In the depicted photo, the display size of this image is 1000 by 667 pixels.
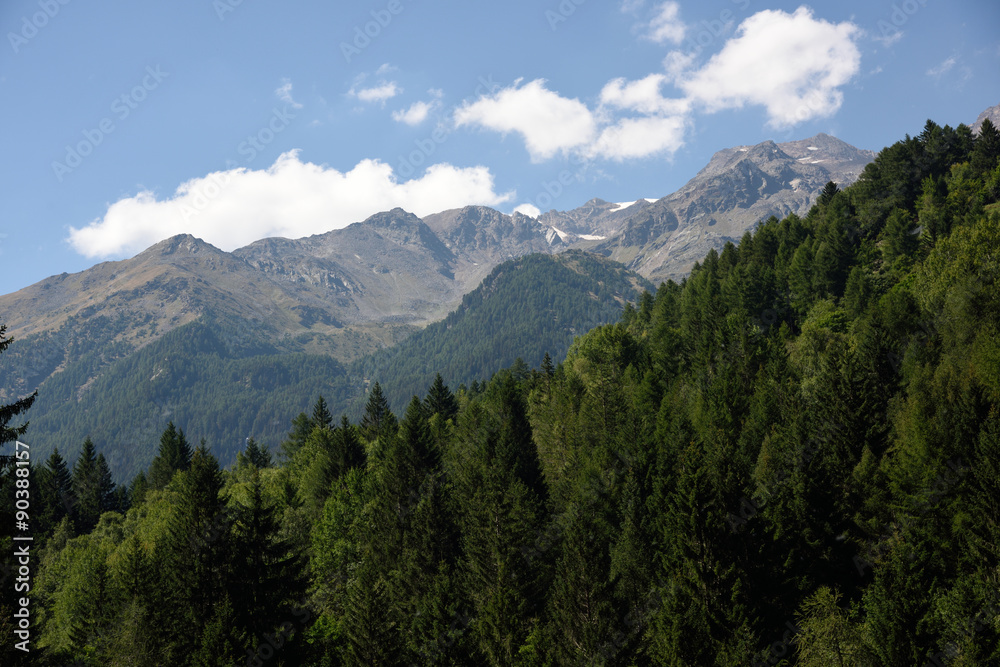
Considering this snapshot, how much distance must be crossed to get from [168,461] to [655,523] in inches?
3317

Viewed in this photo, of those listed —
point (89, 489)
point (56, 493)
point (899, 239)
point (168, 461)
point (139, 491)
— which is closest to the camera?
point (899, 239)

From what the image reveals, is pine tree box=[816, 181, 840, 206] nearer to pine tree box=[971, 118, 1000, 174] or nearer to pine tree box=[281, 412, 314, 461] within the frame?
pine tree box=[971, 118, 1000, 174]

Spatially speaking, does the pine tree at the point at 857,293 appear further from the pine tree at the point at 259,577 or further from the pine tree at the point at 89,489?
the pine tree at the point at 89,489

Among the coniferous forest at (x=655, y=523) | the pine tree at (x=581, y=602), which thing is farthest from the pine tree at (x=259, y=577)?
the pine tree at (x=581, y=602)

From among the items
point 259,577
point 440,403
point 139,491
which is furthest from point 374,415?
point 259,577

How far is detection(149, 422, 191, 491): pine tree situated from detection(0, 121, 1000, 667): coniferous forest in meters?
11.4

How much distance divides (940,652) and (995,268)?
43571mm

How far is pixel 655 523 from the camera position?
48.7 meters

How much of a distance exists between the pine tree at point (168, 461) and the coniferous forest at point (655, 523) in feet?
37.5

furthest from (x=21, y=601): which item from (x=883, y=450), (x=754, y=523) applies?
(x=883, y=450)

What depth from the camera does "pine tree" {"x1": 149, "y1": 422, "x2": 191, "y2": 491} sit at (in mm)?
97750

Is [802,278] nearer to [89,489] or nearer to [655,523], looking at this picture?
[655,523]

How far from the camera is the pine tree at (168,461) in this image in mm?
97750

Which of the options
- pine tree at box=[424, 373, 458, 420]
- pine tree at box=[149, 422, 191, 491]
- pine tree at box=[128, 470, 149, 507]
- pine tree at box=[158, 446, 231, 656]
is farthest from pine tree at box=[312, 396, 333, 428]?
pine tree at box=[158, 446, 231, 656]
